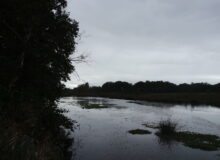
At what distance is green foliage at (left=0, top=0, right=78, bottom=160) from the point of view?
1272 centimetres

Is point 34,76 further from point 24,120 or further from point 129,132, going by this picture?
point 129,132

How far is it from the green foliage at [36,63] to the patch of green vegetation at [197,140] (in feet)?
33.2

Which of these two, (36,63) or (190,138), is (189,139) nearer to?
(190,138)

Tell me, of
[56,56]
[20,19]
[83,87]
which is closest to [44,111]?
[56,56]

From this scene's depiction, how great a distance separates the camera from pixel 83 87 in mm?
149750

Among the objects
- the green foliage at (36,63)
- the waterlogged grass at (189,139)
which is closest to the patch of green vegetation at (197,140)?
the waterlogged grass at (189,139)

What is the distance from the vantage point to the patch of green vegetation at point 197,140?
18.8 meters

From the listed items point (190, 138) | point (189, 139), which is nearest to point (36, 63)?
point (189, 139)

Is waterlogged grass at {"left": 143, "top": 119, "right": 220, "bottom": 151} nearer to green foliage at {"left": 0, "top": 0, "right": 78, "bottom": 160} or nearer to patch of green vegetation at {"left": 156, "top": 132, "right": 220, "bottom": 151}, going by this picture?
patch of green vegetation at {"left": 156, "top": 132, "right": 220, "bottom": 151}

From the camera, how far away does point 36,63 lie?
16.3m

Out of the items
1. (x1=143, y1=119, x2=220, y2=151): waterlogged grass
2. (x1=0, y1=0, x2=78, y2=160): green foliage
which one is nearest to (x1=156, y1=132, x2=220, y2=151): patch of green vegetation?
(x1=143, y1=119, x2=220, y2=151): waterlogged grass

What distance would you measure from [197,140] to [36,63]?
15245mm

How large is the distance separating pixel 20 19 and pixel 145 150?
508 inches

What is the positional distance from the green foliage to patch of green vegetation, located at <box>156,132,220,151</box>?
1013 centimetres
